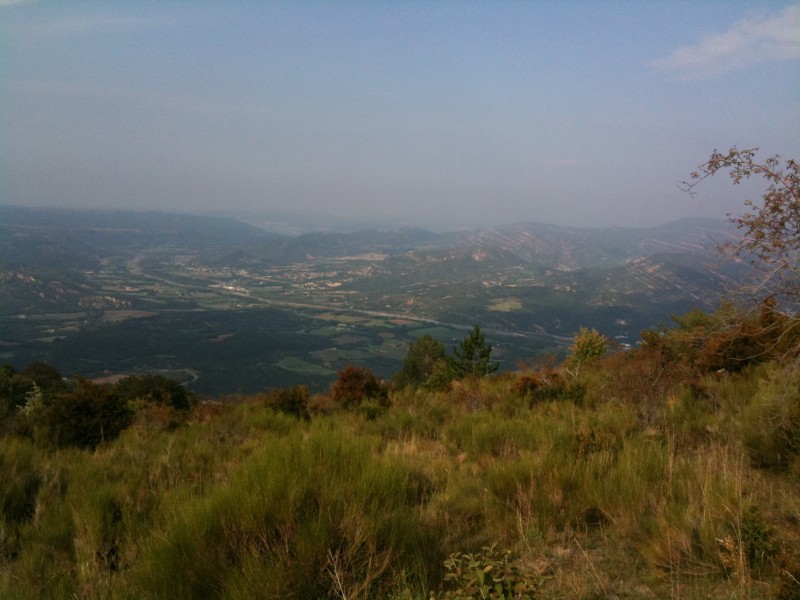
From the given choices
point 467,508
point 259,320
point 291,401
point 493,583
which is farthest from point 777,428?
point 259,320

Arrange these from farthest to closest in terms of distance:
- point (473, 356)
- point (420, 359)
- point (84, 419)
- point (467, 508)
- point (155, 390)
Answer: point (420, 359) → point (473, 356) → point (155, 390) → point (84, 419) → point (467, 508)

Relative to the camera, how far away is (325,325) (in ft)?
429

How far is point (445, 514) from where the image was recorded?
366cm

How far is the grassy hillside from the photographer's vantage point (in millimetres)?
2467

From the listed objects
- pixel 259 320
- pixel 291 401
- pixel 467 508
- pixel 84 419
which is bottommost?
pixel 259 320

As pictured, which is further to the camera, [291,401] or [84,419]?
[291,401]

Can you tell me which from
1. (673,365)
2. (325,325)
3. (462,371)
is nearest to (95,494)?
(673,365)

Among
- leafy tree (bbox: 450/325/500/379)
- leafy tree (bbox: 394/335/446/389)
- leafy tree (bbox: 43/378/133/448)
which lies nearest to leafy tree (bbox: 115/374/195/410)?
leafy tree (bbox: 43/378/133/448)

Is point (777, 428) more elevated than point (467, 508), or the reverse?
point (777, 428)

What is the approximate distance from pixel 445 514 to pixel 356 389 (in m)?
7.67

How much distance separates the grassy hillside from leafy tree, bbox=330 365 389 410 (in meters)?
4.67

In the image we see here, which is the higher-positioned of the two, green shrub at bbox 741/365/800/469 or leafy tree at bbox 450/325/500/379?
green shrub at bbox 741/365/800/469

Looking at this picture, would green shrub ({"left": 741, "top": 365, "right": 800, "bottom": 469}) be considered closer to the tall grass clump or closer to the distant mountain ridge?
the tall grass clump

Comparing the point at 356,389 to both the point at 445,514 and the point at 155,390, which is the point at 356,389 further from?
the point at 155,390
